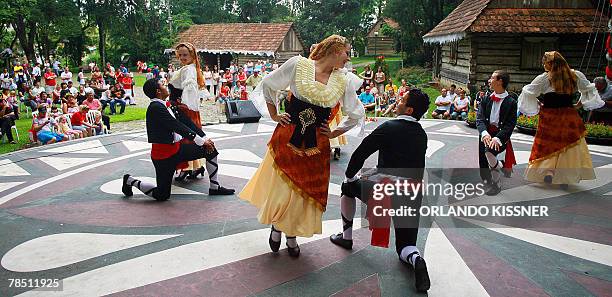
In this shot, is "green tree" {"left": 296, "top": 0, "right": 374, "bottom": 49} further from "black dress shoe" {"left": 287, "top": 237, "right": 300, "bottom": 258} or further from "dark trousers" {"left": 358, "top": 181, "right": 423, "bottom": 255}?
"dark trousers" {"left": 358, "top": 181, "right": 423, "bottom": 255}

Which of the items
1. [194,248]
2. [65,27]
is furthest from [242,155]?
[65,27]

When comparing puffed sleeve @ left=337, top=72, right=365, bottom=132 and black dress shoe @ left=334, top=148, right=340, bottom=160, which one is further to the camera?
black dress shoe @ left=334, top=148, right=340, bottom=160

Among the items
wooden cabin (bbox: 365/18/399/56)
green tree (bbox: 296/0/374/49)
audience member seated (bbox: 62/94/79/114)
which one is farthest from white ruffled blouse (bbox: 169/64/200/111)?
wooden cabin (bbox: 365/18/399/56)

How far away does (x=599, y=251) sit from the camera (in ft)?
13.7

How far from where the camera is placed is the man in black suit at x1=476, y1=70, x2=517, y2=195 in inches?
215

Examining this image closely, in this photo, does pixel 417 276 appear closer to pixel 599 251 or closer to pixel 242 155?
pixel 599 251

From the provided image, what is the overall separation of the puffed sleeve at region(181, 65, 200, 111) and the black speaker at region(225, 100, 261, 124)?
5630 millimetres

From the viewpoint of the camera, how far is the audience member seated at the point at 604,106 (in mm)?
9578

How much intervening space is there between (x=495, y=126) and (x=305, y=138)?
3.02 m

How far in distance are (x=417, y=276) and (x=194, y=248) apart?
2029 millimetres

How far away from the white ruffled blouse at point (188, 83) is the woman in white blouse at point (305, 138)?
2268 mm

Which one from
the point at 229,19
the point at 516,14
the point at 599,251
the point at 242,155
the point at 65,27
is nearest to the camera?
the point at 599,251

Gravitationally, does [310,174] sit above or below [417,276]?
above

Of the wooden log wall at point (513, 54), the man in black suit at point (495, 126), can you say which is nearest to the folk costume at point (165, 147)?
the man in black suit at point (495, 126)
